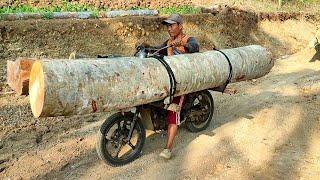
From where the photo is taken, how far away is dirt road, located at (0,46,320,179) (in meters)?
5.98

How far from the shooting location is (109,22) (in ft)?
44.5

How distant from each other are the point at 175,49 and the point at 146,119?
1.21 metres

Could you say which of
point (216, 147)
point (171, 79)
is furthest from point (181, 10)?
point (171, 79)

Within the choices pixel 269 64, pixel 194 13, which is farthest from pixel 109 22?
pixel 269 64

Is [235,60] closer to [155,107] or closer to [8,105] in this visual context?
[155,107]

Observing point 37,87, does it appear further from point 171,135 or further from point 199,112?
point 199,112

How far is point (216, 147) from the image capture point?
672cm

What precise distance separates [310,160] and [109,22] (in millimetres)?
8893

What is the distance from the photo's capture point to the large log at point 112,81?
4.63 meters

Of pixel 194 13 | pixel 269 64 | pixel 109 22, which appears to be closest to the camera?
pixel 269 64

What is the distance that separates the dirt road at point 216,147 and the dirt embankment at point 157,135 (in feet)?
0.05

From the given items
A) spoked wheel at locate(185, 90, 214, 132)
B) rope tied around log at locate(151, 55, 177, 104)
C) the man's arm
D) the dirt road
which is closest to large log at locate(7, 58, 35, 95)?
the dirt road

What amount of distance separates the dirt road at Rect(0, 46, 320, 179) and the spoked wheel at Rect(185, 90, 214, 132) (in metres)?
0.17

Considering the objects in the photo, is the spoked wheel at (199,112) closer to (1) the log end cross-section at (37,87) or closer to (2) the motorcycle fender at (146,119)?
(2) the motorcycle fender at (146,119)
